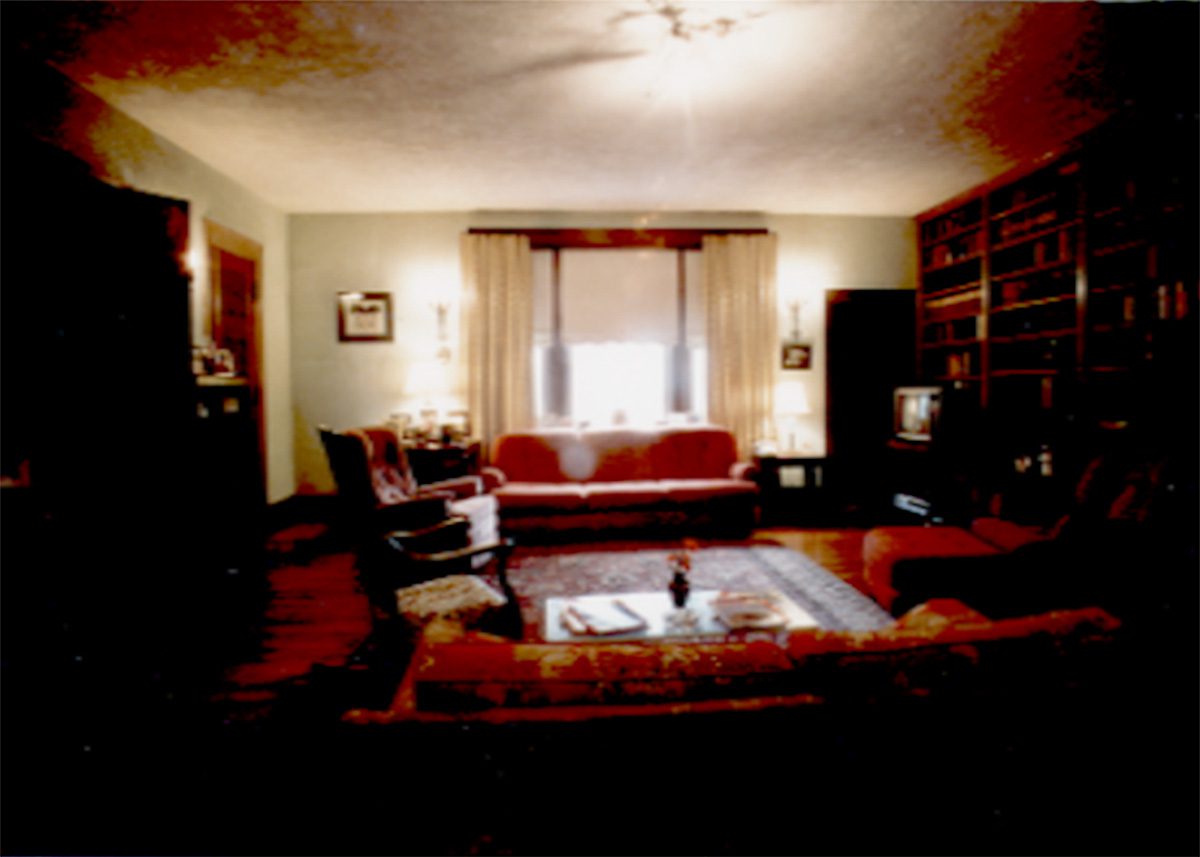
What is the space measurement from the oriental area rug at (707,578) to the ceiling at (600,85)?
2989 millimetres

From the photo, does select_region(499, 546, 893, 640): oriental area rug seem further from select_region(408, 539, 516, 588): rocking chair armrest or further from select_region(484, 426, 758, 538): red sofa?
select_region(408, 539, 516, 588): rocking chair armrest

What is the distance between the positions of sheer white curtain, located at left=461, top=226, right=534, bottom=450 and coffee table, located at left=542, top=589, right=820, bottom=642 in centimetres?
377

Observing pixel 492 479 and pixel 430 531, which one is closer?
pixel 430 531

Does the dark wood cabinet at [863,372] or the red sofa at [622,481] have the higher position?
the dark wood cabinet at [863,372]

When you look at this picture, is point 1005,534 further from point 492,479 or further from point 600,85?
point 492,479

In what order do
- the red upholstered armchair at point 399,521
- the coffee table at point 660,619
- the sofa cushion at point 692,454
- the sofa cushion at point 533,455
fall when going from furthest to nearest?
1. the sofa cushion at point 692,454
2. the sofa cushion at point 533,455
3. the red upholstered armchair at point 399,521
4. the coffee table at point 660,619

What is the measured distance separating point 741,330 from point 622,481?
2.10 m

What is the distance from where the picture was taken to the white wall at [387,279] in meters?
6.82

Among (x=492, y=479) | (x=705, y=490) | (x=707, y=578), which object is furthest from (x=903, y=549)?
(x=492, y=479)

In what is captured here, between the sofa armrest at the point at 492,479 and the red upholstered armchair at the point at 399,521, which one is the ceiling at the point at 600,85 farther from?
the sofa armrest at the point at 492,479

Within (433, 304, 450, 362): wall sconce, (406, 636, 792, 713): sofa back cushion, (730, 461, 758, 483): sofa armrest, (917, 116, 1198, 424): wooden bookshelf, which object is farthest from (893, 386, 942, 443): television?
(406, 636, 792, 713): sofa back cushion

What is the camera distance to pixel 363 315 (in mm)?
6844

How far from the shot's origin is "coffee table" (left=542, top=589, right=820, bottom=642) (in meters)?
2.80

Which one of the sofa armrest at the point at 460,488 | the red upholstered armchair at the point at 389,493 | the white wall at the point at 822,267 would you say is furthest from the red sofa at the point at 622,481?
the white wall at the point at 822,267
